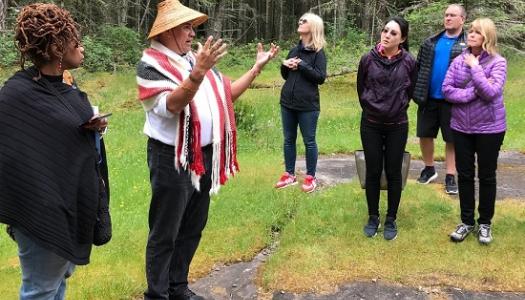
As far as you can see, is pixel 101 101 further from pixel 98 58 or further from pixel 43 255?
pixel 43 255

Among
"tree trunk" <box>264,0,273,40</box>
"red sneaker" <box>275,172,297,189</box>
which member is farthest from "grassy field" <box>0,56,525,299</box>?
"tree trunk" <box>264,0,273,40</box>

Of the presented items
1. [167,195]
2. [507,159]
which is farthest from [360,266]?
[507,159]

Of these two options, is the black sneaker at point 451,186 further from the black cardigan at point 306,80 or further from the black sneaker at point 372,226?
the black cardigan at point 306,80

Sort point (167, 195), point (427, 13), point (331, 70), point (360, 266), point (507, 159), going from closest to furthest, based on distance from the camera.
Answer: point (167, 195) < point (360, 266) < point (507, 159) < point (427, 13) < point (331, 70)

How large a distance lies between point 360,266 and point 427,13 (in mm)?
11061

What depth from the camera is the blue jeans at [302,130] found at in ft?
20.5

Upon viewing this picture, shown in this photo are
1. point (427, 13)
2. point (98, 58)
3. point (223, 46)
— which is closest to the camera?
point (223, 46)

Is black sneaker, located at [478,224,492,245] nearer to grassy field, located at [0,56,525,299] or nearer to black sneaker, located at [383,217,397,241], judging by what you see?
grassy field, located at [0,56,525,299]

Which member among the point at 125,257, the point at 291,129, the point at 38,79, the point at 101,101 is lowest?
the point at 101,101

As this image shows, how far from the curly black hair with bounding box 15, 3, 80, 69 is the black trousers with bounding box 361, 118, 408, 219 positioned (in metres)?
2.96

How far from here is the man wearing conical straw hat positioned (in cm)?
330

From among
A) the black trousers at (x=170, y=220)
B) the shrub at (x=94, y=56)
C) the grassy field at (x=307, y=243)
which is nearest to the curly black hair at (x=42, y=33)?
the black trousers at (x=170, y=220)

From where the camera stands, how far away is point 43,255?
9.05 feet

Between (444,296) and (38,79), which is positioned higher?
(38,79)
